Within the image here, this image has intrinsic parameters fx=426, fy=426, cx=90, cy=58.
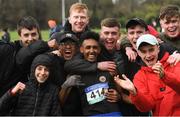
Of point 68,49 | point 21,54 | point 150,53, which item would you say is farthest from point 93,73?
point 21,54

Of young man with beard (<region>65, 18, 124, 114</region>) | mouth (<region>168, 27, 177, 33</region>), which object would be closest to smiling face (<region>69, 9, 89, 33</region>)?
young man with beard (<region>65, 18, 124, 114</region>)

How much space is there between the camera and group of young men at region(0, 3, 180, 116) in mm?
4258

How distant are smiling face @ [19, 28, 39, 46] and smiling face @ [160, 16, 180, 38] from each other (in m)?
1.56

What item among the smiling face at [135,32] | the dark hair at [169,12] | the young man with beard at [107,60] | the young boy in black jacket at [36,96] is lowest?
the young boy in black jacket at [36,96]

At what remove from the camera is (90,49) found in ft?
15.5

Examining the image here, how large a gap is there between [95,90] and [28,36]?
3.67 ft

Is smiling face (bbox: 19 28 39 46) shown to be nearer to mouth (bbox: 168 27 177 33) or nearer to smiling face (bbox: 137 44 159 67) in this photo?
smiling face (bbox: 137 44 159 67)

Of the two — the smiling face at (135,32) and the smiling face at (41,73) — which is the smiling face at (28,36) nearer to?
the smiling face at (41,73)

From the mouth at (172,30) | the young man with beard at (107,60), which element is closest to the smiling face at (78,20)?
the young man with beard at (107,60)

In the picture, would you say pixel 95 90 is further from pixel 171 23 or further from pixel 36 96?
pixel 171 23

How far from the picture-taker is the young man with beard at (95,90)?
14.8ft

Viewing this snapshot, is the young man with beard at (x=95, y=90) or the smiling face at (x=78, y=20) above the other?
the smiling face at (x=78, y=20)

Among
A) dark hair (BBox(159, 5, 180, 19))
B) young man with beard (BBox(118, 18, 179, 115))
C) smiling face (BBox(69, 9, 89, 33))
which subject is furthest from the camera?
Answer: smiling face (BBox(69, 9, 89, 33))

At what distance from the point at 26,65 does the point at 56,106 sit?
0.68 m
